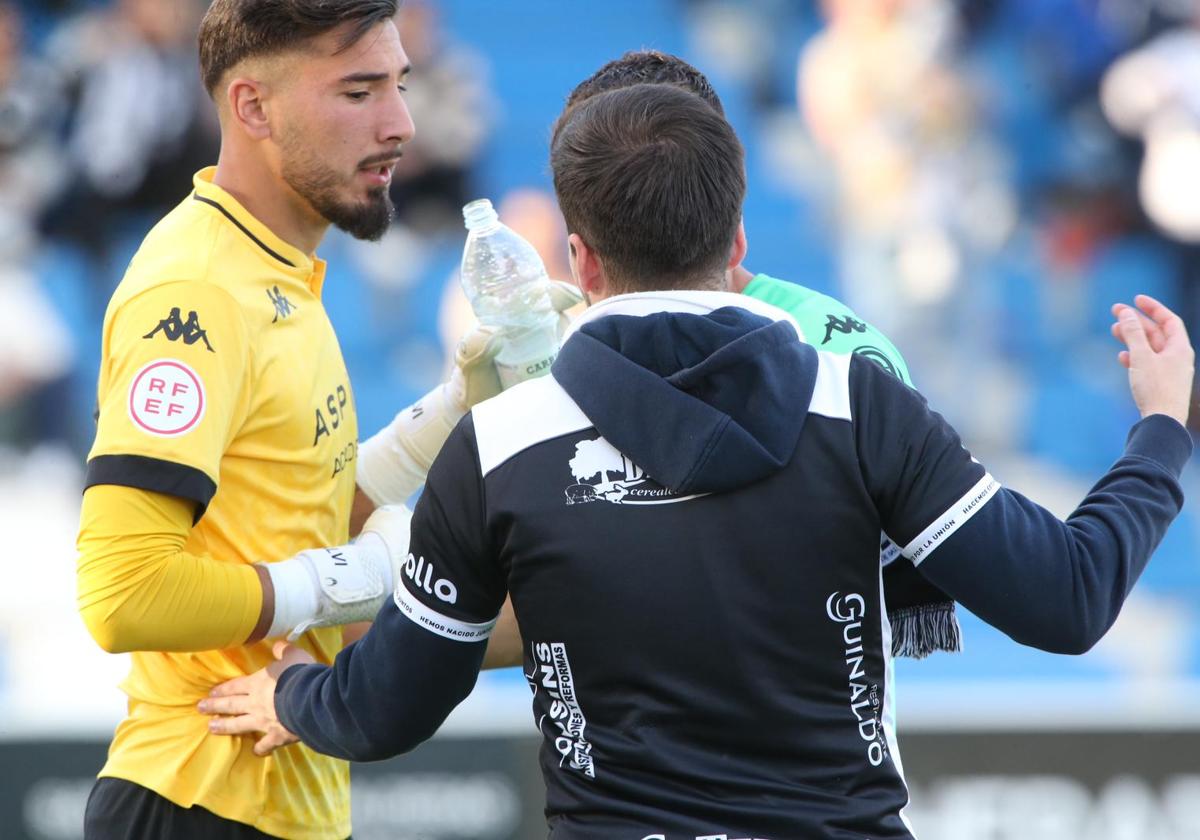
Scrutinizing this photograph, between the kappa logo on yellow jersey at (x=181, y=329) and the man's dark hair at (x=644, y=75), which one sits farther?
the man's dark hair at (x=644, y=75)

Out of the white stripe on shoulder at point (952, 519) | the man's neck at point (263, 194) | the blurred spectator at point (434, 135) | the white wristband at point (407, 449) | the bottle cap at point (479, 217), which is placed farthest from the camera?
the blurred spectator at point (434, 135)

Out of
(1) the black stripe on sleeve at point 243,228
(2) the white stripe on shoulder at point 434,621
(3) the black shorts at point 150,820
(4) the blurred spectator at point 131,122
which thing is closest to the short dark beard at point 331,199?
(1) the black stripe on sleeve at point 243,228

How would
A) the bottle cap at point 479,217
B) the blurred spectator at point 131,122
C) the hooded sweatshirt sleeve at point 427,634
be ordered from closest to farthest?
1. the hooded sweatshirt sleeve at point 427,634
2. the bottle cap at point 479,217
3. the blurred spectator at point 131,122

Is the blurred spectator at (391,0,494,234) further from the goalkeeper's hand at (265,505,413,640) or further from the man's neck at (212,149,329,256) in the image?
the goalkeeper's hand at (265,505,413,640)

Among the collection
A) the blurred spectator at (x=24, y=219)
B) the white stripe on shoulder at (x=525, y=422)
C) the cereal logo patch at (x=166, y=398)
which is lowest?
the white stripe on shoulder at (x=525, y=422)

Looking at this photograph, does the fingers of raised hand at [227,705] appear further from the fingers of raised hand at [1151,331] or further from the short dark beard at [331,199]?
the fingers of raised hand at [1151,331]

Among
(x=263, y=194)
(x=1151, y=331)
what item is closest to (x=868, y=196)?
(x=263, y=194)

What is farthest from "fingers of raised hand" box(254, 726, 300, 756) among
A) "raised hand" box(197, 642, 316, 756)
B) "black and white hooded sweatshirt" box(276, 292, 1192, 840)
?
"black and white hooded sweatshirt" box(276, 292, 1192, 840)

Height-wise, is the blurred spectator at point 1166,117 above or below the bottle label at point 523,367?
above

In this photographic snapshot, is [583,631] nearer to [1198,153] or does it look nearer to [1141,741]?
[1141,741]

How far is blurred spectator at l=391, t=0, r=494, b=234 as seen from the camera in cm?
717

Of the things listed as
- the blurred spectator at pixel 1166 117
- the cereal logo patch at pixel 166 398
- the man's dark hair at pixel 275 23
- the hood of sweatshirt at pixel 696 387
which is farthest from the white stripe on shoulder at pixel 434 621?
the blurred spectator at pixel 1166 117

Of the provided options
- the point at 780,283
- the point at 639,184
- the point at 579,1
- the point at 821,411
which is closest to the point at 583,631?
the point at 821,411

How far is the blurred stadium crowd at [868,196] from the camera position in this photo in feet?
22.4
